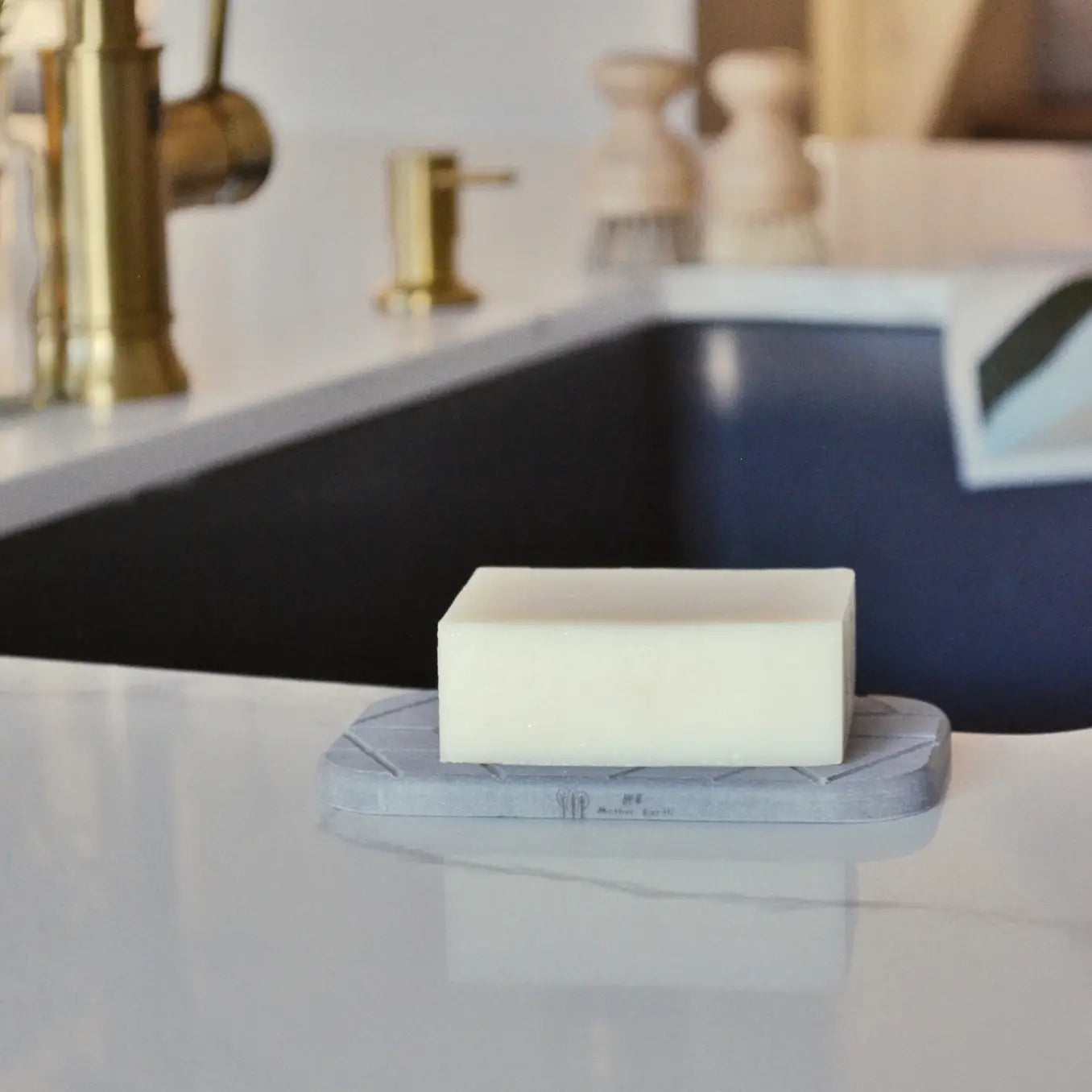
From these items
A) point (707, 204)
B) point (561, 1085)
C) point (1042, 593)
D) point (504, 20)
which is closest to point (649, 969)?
point (561, 1085)

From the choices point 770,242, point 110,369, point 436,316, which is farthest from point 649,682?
point 770,242

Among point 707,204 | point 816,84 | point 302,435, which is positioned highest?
point 816,84

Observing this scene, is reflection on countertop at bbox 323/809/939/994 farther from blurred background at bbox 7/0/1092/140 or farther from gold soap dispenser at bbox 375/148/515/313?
blurred background at bbox 7/0/1092/140

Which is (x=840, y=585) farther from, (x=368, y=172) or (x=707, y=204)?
(x=368, y=172)

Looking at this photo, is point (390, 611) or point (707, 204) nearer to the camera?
point (390, 611)

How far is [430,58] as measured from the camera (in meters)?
2.14

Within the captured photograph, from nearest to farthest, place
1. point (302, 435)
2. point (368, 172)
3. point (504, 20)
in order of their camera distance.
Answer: point (302, 435) → point (368, 172) → point (504, 20)

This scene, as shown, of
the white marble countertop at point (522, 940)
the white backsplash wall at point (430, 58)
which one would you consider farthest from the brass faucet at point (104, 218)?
the white backsplash wall at point (430, 58)

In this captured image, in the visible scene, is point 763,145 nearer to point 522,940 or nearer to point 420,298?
point 420,298

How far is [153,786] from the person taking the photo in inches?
20.8

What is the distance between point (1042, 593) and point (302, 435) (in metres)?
0.44

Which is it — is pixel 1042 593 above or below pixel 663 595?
below

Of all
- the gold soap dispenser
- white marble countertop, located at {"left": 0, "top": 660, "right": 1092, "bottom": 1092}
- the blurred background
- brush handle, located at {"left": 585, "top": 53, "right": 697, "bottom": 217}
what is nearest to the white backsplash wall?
the blurred background

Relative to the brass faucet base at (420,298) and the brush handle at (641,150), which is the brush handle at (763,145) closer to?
the brush handle at (641,150)
